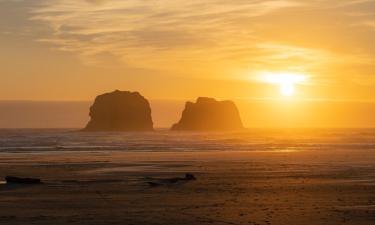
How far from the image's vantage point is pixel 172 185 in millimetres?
31000

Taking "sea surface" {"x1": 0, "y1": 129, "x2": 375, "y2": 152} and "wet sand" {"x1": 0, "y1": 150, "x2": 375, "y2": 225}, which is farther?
"sea surface" {"x1": 0, "y1": 129, "x2": 375, "y2": 152}

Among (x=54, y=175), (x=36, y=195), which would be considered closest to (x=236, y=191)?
(x=36, y=195)

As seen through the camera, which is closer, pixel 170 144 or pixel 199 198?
pixel 199 198

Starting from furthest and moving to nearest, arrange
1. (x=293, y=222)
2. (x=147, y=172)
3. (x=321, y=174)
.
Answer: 1. (x=147, y=172)
2. (x=321, y=174)
3. (x=293, y=222)

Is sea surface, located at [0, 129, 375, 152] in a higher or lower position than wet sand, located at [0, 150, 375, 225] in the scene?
higher

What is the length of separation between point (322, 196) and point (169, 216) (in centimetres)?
877

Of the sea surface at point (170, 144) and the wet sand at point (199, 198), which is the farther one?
the sea surface at point (170, 144)

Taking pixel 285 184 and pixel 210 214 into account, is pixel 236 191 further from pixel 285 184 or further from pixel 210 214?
pixel 210 214

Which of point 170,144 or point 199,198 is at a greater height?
point 170,144

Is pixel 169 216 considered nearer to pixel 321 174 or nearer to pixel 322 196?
pixel 322 196

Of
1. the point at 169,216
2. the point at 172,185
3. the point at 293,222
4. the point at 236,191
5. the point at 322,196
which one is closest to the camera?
the point at 293,222

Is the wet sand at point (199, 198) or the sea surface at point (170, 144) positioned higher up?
the sea surface at point (170, 144)

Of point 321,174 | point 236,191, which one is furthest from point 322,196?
point 321,174

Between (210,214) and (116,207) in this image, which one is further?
(116,207)
